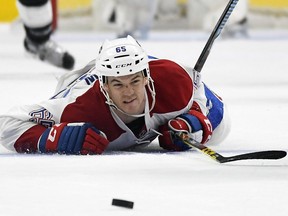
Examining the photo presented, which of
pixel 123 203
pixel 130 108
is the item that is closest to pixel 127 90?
pixel 130 108

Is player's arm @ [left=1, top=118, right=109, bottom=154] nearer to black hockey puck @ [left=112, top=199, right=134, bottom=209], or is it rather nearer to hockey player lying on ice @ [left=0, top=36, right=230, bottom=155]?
hockey player lying on ice @ [left=0, top=36, right=230, bottom=155]

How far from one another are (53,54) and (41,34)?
0.52ft

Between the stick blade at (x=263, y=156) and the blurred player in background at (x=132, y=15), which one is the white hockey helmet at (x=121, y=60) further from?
the blurred player in background at (x=132, y=15)

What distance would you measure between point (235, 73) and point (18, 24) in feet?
14.7

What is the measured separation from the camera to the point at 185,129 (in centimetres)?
279

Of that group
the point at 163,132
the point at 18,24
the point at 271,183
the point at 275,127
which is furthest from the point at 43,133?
the point at 18,24

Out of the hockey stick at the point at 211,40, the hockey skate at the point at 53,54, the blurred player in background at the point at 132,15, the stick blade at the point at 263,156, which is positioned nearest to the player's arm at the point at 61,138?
the stick blade at the point at 263,156

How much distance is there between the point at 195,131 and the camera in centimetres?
281

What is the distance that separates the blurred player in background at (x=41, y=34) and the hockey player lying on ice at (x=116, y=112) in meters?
2.90

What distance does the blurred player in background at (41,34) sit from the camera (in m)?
5.82

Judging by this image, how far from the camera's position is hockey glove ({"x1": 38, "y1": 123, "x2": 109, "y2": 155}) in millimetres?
2676

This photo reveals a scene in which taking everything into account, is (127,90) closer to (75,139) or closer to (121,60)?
Answer: (121,60)

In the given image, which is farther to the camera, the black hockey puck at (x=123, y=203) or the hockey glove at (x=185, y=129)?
the hockey glove at (x=185, y=129)

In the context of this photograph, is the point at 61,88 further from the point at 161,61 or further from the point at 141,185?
the point at 141,185
